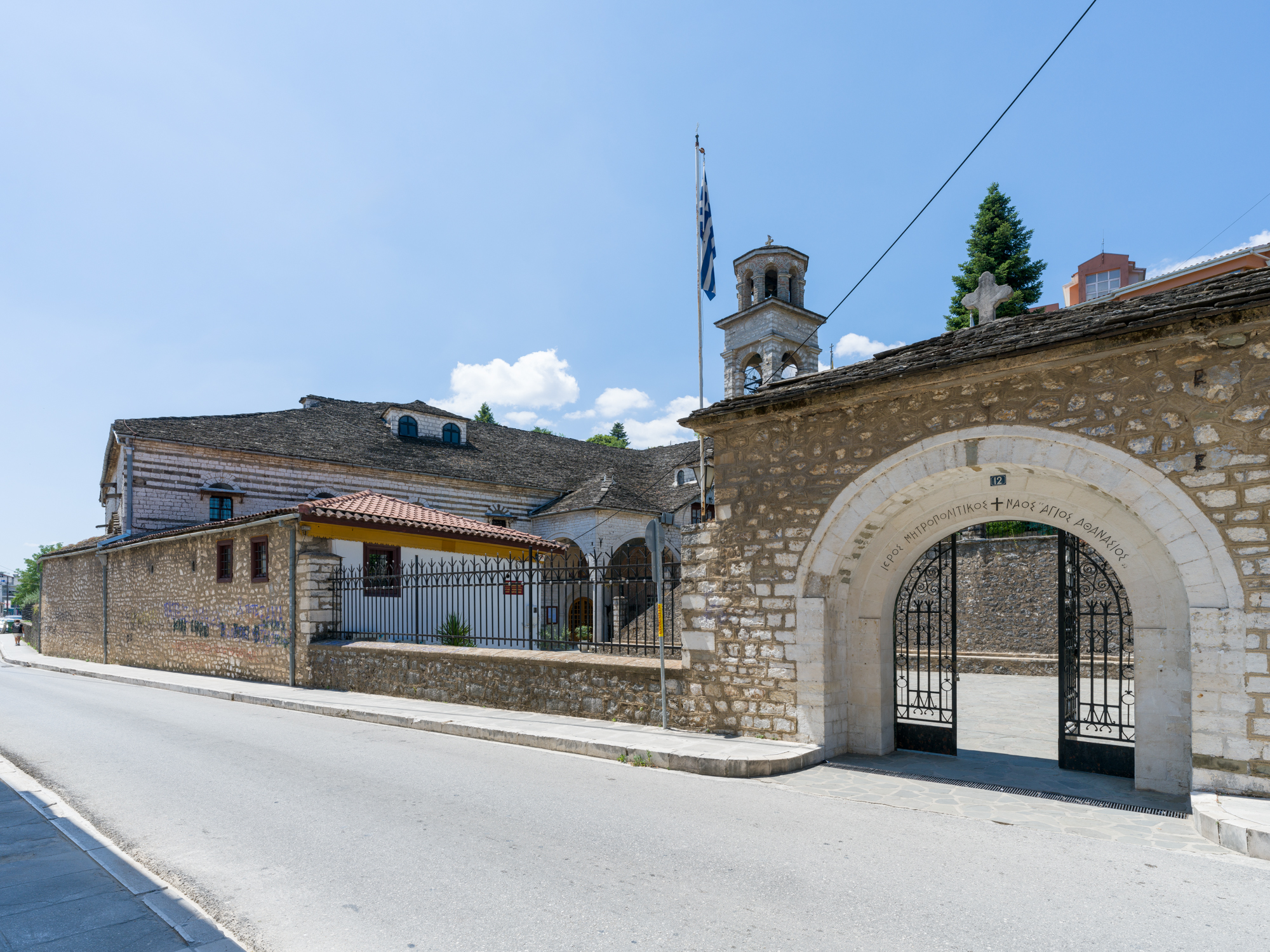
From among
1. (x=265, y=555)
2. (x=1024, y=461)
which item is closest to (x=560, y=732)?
(x=1024, y=461)

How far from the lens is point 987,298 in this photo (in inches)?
311

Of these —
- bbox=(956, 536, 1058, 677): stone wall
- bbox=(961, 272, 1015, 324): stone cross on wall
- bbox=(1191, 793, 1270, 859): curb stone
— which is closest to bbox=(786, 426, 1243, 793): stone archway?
bbox=(1191, 793, 1270, 859): curb stone

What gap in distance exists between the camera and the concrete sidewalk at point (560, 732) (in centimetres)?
734

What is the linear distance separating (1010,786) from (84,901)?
696 cm

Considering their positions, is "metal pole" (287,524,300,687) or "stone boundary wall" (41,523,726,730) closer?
"stone boundary wall" (41,523,726,730)

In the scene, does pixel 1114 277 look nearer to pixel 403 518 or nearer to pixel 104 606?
pixel 403 518

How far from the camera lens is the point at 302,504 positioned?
1416 cm

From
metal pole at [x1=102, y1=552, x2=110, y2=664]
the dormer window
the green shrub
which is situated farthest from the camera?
the dormer window

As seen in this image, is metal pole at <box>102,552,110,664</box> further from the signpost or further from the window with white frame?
the window with white frame

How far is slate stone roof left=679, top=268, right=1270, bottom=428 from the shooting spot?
A: 18.9 ft

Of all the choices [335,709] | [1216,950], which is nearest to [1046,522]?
[1216,950]

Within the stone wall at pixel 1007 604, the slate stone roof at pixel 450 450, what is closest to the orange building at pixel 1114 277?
the stone wall at pixel 1007 604

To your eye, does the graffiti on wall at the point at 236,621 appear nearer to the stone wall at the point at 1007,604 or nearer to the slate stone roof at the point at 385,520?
the slate stone roof at the point at 385,520

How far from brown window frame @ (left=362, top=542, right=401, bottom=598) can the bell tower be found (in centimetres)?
1077
